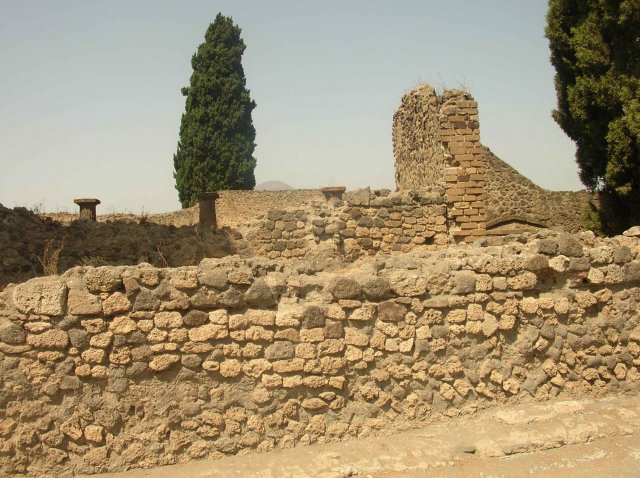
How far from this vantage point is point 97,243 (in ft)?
35.0

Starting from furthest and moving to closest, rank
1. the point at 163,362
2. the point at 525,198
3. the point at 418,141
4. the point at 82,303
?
the point at 525,198
the point at 418,141
the point at 163,362
the point at 82,303

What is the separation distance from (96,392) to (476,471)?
3154mm

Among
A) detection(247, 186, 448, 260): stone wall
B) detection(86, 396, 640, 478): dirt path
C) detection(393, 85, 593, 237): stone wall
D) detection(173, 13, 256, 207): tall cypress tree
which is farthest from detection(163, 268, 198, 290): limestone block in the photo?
detection(173, 13, 256, 207): tall cypress tree

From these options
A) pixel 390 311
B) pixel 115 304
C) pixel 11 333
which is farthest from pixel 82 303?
pixel 390 311

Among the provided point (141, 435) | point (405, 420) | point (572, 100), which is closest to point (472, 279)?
point (405, 420)

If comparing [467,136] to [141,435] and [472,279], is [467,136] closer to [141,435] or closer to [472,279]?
[472,279]

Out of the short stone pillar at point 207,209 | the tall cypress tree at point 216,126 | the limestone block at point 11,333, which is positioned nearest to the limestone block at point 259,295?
the limestone block at point 11,333

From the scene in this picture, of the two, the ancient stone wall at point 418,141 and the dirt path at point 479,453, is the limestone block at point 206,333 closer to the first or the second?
the dirt path at point 479,453

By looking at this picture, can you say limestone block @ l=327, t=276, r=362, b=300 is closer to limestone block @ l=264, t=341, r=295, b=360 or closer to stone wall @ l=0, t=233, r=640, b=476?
stone wall @ l=0, t=233, r=640, b=476

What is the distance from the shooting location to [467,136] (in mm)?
11234

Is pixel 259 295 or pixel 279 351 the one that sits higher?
pixel 259 295

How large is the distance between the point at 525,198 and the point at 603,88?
329 inches

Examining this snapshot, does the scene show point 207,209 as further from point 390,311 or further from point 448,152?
point 390,311

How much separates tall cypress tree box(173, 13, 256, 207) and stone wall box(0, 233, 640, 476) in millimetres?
29594
